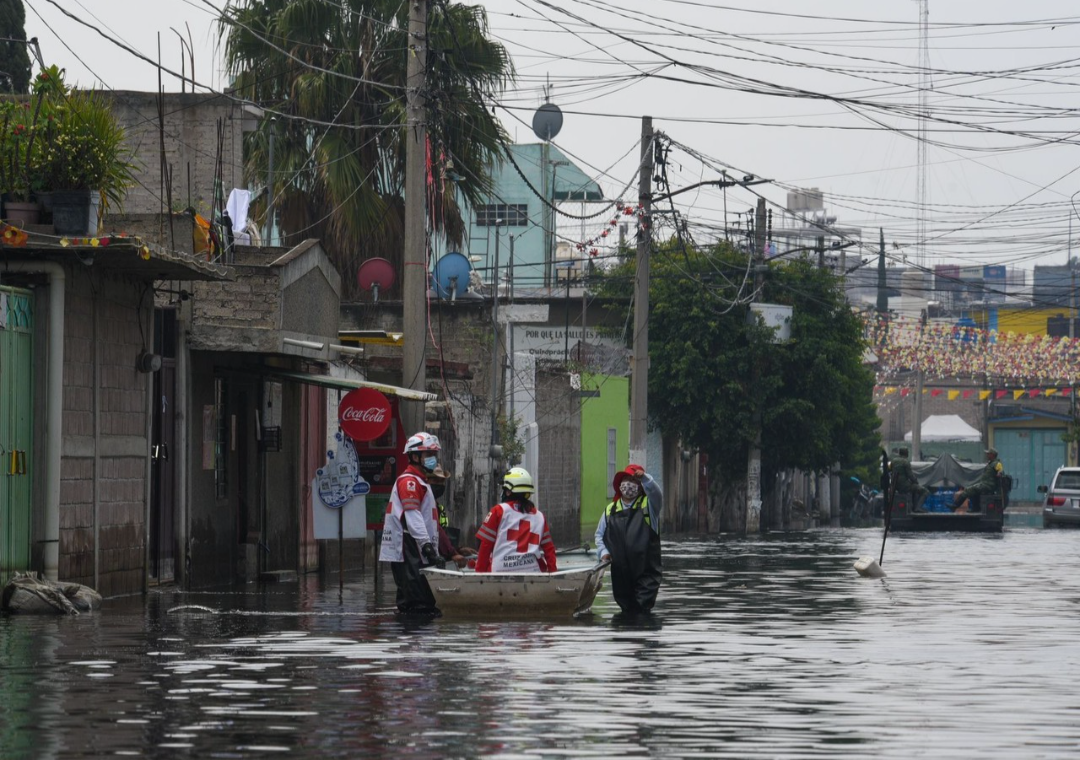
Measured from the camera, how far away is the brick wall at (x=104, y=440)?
2005 cm

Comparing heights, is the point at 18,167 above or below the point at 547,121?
below

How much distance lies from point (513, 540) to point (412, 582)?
3.39 ft

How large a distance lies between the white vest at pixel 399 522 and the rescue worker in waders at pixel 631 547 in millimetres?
1661

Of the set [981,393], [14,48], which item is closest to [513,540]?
[14,48]

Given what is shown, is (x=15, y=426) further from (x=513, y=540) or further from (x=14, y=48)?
(x=14, y=48)

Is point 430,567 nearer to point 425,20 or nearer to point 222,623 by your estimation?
point 222,623

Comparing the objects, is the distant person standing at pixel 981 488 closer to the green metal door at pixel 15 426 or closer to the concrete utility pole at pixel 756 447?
the concrete utility pole at pixel 756 447

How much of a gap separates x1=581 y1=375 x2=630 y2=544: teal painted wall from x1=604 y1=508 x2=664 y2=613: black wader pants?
27.3 metres

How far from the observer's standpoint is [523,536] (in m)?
19.0

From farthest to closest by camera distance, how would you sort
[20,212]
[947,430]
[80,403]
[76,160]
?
1. [947,430]
2. [80,403]
3. [76,160]
4. [20,212]

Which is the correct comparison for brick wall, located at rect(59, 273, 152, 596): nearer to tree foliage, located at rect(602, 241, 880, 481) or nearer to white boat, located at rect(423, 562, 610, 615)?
white boat, located at rect(423, 562, 610, 615)

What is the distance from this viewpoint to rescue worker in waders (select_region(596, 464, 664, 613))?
19641 millimetres

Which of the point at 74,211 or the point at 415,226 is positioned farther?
the point at 415,226

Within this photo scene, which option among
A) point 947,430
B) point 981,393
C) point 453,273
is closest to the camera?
point 453,273
